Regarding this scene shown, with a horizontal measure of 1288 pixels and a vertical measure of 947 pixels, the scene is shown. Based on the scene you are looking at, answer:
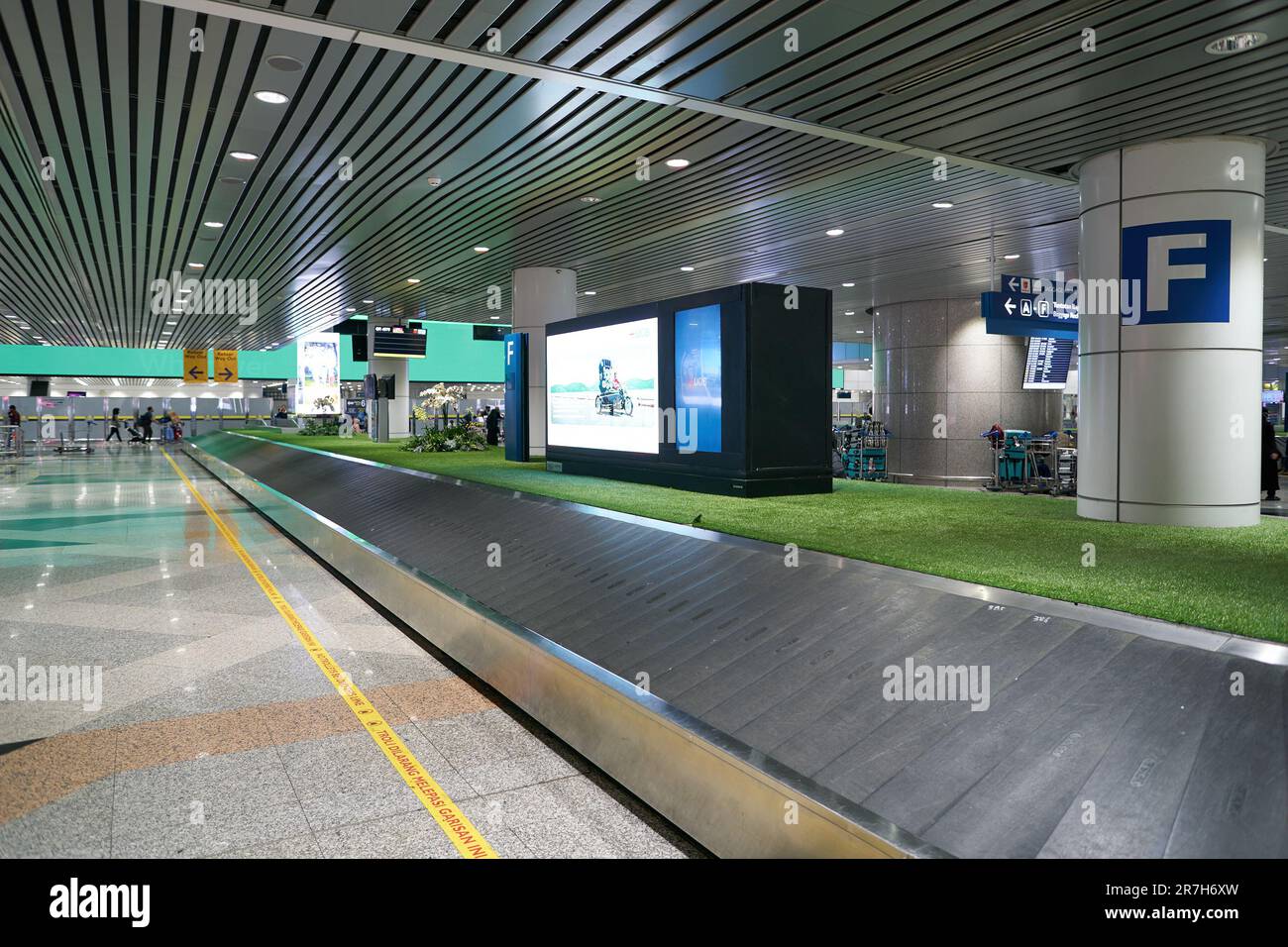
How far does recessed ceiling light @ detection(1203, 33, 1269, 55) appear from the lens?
5668 millimetres

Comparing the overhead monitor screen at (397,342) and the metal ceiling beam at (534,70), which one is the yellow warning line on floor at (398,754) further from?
the overhead monitor screen at (397,342)

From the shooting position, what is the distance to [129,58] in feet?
22.8

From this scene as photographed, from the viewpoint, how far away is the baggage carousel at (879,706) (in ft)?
8.29

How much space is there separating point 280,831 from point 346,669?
232 cm

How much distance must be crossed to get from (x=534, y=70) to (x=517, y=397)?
9265 millimetres

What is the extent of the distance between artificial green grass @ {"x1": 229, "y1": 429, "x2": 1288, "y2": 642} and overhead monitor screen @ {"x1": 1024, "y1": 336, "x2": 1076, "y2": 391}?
393 inches

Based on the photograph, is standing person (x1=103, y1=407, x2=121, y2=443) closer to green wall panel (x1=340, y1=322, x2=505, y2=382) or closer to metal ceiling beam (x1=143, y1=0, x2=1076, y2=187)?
green wall panel (x1=340, y1=322, x2=505, y2=382)
